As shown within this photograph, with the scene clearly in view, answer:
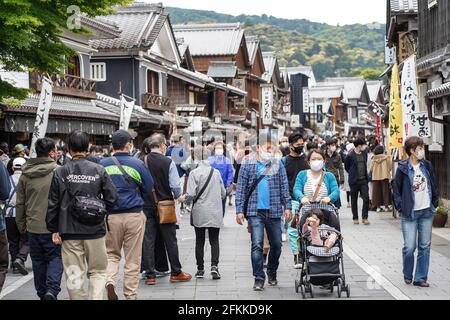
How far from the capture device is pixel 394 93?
50.5 feet

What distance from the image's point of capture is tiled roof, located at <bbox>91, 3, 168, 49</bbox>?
2983cm

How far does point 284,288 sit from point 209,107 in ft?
114

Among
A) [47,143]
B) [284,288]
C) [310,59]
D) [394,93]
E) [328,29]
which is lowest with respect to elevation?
[284,288]

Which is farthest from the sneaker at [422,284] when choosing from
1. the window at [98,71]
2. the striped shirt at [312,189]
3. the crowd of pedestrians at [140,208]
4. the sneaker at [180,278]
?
the window at [98,71]

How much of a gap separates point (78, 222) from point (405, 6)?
58.1 feet

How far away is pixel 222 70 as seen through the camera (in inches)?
1810

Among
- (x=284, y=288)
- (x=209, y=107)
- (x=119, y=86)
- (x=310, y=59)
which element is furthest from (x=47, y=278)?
(x=310, y=59)

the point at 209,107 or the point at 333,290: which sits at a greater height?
the point at 209,107

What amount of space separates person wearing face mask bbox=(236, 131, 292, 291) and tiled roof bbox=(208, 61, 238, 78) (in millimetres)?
36443

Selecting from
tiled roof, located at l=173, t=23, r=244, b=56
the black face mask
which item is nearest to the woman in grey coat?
the black face mask

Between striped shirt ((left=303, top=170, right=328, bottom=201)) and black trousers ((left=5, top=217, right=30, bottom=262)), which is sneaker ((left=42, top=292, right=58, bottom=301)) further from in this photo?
striped shirt ((left=303, top=170, right=328, bottom=201))

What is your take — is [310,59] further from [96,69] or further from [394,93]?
[394,93]

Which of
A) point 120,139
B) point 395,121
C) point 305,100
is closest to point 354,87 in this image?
point 305,100

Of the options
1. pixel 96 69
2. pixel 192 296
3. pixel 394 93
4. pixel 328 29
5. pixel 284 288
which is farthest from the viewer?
pixel 328 29
